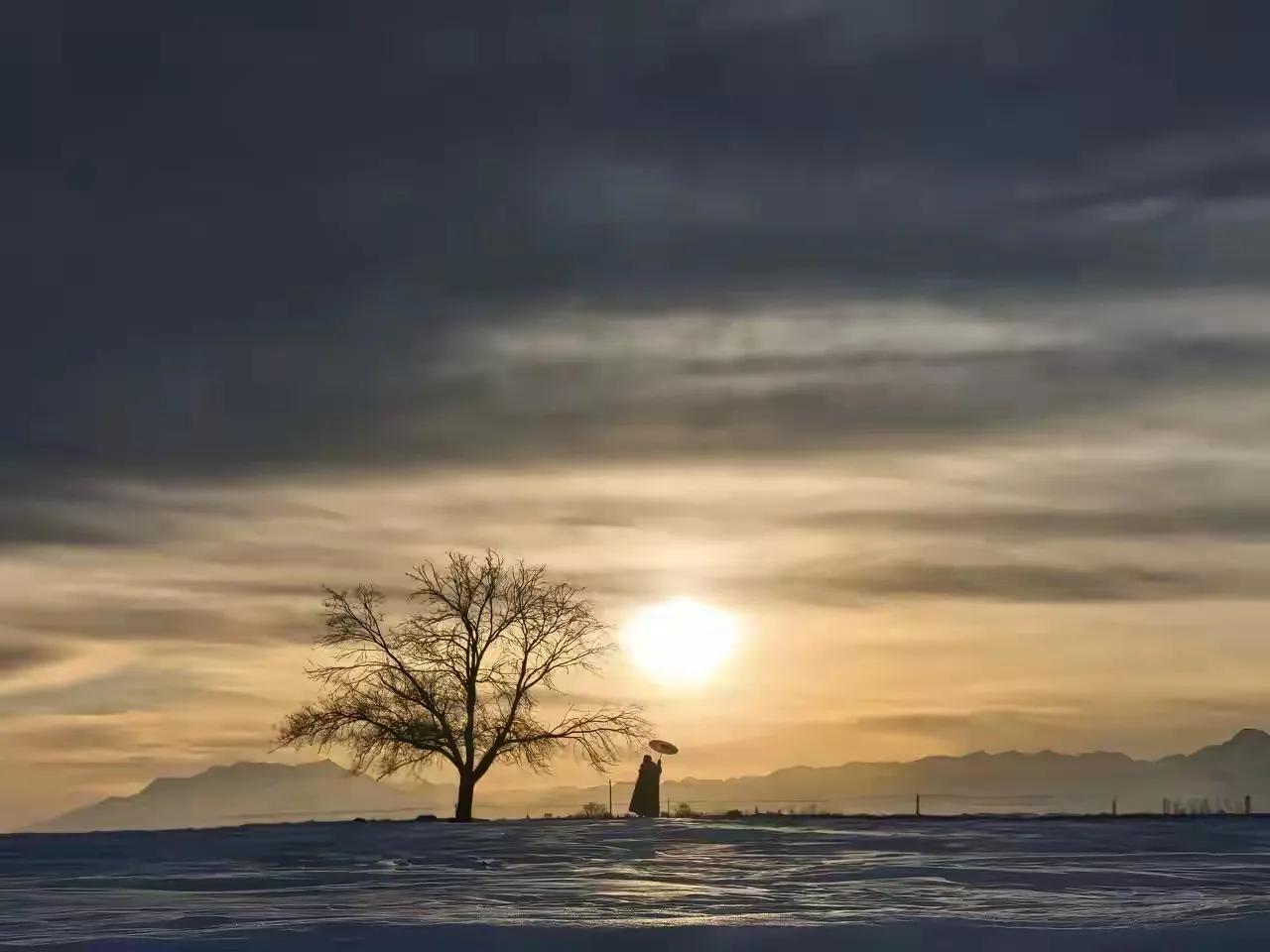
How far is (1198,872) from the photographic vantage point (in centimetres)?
3222

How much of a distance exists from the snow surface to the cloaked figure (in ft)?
30.3

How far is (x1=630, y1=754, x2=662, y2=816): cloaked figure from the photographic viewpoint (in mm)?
58000

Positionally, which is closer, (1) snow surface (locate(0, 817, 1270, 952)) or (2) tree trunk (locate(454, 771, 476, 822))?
(1) snow surface (locate(0, 817, 1270, 952))

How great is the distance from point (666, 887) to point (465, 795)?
32.9 metres

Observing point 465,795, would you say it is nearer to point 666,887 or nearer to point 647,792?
point 647,792

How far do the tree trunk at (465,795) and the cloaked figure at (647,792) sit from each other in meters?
7.00

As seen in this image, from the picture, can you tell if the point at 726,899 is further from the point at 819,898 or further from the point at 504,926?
the point at 504,926

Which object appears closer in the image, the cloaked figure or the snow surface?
the snow surface

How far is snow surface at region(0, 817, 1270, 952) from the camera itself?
2414cm

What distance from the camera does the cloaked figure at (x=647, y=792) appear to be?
58.0m

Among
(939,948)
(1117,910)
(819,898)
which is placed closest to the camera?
(939,948)

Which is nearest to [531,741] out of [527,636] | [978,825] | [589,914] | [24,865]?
[527,636]

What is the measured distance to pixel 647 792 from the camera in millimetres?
57969

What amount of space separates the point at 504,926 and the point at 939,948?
233 inches
